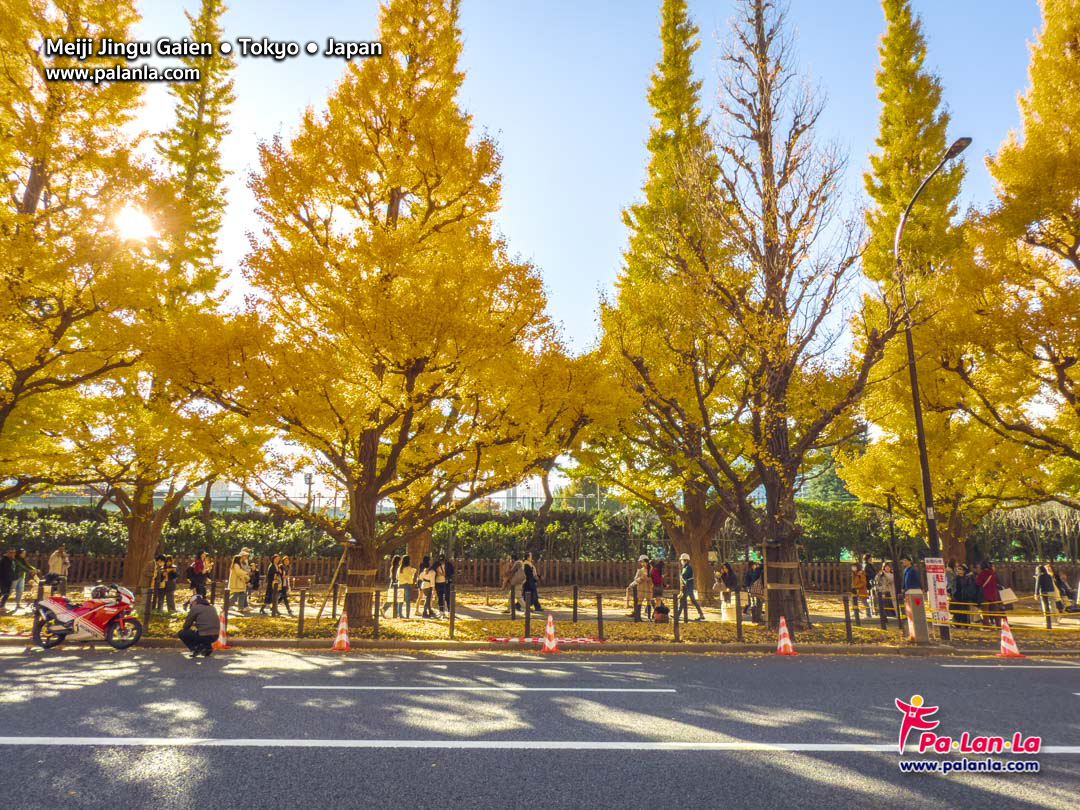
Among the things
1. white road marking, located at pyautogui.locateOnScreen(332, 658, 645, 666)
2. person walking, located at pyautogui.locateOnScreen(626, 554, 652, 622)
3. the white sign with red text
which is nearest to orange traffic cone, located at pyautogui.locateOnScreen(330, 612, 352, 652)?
white road marking, located at pyautogui.locateOnScreen(332, 658, 645, 666)

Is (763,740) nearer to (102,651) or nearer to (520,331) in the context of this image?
(520,331)

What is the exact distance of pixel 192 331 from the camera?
36.6 feet

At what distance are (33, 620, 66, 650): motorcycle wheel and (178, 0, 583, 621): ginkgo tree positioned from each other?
13.1 feet

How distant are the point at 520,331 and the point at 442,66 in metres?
6.29

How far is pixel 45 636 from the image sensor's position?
10797 mm

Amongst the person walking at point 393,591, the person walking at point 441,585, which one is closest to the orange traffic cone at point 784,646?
the person walking at point 441,585

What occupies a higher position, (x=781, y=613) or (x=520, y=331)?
(x=520, y=331)

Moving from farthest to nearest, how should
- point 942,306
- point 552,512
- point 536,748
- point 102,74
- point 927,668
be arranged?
point 552,512, point 942,306, point 102,74, point 927,668, point 536,748

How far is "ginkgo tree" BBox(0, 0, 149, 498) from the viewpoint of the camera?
12.3 metres

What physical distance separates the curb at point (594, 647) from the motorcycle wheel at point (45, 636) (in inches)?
23.9

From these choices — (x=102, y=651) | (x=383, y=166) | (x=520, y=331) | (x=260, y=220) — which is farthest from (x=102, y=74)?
(x=102, y=651)

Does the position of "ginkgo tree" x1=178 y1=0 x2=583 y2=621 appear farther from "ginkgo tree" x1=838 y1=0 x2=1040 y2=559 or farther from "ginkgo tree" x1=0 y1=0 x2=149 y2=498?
"ginkgo tree" x1=838 y1=0 x2=1040 y2=559

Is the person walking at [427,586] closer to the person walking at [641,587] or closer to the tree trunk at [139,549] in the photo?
the person walking at [641,587]

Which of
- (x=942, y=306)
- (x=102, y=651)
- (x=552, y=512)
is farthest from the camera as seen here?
(x=552, y=512)
